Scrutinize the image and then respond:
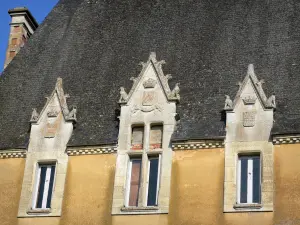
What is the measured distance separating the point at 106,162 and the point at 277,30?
27.4 ft

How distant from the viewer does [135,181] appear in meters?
24.2

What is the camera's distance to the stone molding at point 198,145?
2380 centimetres

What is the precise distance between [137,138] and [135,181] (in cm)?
163

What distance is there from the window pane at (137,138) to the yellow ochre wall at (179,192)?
0.79 m

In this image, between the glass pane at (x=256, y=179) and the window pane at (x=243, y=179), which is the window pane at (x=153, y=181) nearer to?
the window pane at (x=243, y=179)

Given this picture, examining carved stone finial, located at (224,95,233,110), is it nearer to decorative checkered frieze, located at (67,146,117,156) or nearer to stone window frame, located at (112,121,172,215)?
stone window frame, located at (112,121,172,215)

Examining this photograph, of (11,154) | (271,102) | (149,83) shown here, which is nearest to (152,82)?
(149,83)

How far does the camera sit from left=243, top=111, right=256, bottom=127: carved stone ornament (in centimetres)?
2381

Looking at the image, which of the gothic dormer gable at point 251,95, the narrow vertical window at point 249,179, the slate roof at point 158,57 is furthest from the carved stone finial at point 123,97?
the narrow vertical window at point 249,179

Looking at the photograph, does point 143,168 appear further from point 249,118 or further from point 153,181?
point 249,118

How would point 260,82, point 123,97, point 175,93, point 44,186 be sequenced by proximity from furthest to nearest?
point 123,97 < point 175,93 < point 44,186 < point 260,82

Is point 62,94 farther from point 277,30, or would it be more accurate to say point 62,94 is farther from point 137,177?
point 277,30

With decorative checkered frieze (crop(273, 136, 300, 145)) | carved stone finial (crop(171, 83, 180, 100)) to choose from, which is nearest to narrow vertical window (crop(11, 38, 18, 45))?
carved stone finial (crop(171, 83, 180, 100))

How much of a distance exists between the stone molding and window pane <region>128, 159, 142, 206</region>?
1.38 meters
